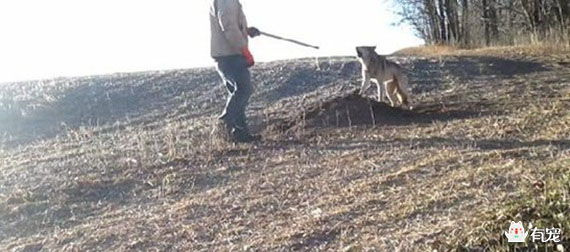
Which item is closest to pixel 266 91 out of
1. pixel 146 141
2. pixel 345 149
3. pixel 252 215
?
pixel 146 141

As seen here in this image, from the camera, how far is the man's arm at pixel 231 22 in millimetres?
7391

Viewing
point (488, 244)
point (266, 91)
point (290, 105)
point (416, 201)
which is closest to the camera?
point (488, 244)

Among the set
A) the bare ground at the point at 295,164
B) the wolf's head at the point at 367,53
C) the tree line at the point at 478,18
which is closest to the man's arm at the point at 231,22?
the bare ground at the point at 295,164

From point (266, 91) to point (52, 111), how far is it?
11.4 feet

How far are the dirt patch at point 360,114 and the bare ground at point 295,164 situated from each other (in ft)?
0.09

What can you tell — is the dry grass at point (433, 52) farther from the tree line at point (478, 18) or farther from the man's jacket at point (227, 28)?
the man's jacket at point (227, 28)

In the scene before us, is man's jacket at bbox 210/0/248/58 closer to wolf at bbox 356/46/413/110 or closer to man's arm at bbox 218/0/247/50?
man's arm at bbox 218/0/247/50

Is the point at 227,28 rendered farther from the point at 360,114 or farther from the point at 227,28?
the point at 360,114

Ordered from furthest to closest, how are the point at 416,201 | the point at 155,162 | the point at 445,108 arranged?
the point at 445,108, the point at 155,162, the point at 416,201

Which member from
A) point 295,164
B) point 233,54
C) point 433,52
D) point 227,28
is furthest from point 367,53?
point 433,52

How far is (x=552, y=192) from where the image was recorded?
3.86m

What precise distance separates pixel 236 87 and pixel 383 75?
2050 mm

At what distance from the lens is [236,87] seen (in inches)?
297

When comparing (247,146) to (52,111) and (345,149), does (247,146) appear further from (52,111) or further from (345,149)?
(52,111)
